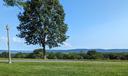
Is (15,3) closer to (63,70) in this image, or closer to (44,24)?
(63,70)

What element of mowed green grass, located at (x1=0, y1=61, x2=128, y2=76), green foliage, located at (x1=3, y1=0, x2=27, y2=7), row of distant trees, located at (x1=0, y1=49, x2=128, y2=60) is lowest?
mowed green grass, located at (x1=0, y1=61, x2=128, y2=76)

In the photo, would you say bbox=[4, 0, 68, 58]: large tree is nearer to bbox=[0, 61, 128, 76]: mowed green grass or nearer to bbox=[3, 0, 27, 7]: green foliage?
bbox=[0, 61, 128, 76]: mowed green grass

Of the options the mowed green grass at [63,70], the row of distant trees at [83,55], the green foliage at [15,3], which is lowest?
the mowed green grass at [63,70]

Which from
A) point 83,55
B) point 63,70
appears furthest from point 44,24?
point 63,70

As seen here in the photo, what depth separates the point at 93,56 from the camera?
185 ft

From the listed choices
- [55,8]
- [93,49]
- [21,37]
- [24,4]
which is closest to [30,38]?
[21,37]

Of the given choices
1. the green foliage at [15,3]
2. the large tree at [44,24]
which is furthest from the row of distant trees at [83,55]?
the green foliage at [15,3]

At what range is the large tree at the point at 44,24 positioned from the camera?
56250 millimetres

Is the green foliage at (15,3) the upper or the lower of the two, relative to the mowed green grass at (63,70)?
upper

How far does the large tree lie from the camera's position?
5625 cm

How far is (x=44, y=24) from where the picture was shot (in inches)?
2224

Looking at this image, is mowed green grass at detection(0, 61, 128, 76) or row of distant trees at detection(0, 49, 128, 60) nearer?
mowed green grass at detection(0, 61, 128, 76)

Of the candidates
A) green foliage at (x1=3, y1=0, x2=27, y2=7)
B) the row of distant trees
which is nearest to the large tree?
the row of distant trees

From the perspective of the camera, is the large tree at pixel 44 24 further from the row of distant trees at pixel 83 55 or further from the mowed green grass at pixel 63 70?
the mowed green grass at pixel 63 70
